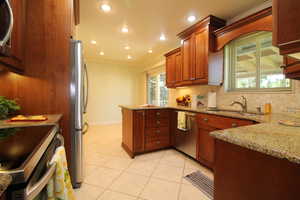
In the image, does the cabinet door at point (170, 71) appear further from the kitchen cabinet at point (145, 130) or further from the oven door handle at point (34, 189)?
the oven door handle at point (34, 189)

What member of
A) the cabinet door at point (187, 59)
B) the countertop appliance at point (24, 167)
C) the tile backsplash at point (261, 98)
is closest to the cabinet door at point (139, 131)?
the cabinet door at point (187, 59)

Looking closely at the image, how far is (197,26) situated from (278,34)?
2208 millimetres

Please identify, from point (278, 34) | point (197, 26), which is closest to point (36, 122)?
point (278, 34)

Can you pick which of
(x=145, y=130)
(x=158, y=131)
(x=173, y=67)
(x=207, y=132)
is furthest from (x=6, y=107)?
(x=173, y=67)

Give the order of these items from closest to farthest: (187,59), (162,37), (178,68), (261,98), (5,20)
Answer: (5,20)
(261,98)
(187,59)
(178,68)
(162,37)

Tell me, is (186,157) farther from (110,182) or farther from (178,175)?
(110,182)

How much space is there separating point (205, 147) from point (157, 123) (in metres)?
1.01

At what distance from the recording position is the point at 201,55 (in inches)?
104

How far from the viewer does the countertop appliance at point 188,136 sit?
2.44 m

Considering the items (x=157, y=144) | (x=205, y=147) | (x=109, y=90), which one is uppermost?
(x=109, y=90)

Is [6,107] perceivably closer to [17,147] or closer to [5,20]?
[5,20]

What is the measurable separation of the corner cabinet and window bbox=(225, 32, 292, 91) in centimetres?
24

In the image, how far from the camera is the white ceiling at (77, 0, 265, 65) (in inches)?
85.0

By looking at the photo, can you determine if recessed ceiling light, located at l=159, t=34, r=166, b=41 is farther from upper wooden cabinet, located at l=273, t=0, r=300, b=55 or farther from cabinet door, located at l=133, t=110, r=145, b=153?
upper wooden cabinet, located at l=273, t=0, r=300, b=55
